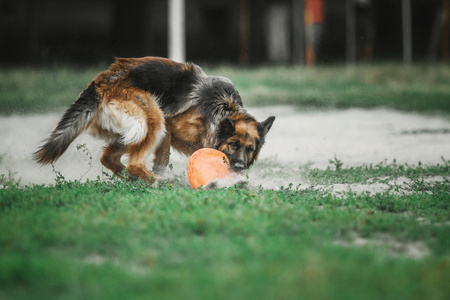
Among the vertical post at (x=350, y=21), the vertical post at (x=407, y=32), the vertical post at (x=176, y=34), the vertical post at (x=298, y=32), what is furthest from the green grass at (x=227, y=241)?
the vertical post at (x=298, y=32)

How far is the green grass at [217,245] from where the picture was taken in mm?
2963

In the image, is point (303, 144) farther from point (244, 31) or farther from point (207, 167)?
point (244, 31)

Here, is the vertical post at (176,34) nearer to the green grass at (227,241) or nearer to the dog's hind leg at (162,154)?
the dog's hind leg at (162,154)

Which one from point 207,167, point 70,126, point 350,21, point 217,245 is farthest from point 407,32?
point 217,245

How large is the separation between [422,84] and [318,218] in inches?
518

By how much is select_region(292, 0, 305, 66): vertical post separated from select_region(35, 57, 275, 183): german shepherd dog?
1287 centimetres

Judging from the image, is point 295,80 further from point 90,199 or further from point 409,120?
point 90,199

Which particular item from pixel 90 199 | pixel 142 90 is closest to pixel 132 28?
pixel 142 90

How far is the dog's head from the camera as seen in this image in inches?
239

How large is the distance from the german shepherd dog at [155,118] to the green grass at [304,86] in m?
6.18

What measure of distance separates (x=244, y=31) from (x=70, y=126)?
A: 1374 centimetres

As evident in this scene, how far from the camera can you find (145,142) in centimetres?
607

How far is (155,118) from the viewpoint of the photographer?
19.9 feet

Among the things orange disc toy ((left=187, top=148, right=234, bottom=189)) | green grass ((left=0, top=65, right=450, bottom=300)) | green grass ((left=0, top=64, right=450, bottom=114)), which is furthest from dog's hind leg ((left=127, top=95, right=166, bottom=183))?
green grass ((left=0, top=64, right=450, bottom=114))
